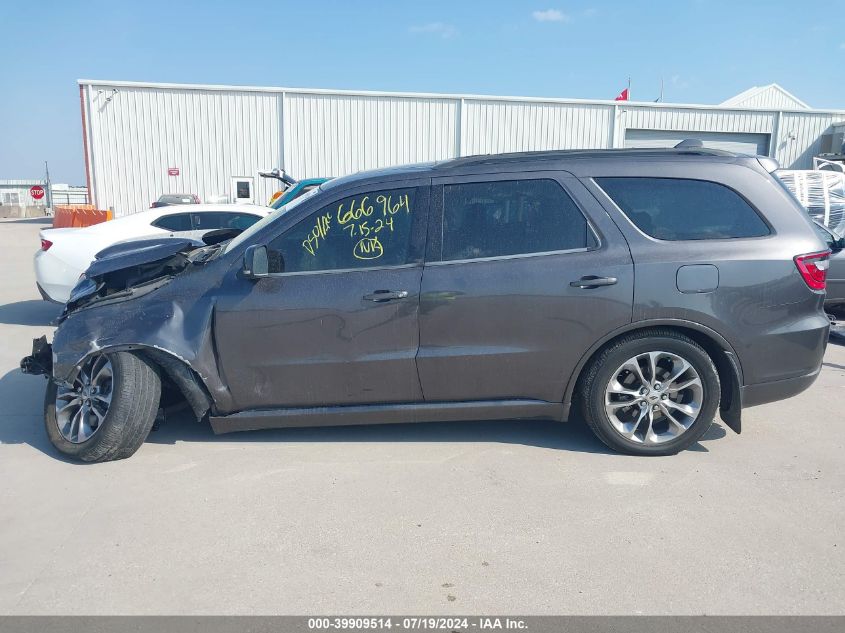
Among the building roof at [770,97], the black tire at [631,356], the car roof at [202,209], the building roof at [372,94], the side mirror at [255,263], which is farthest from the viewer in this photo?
the building roof at [770,97]

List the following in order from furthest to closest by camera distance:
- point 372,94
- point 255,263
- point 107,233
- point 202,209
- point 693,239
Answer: point 372,94 < point 202,209 < point 107,233 < point 693,239 < point 255,263

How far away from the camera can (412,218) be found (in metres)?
4.02

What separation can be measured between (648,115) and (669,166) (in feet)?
77.2

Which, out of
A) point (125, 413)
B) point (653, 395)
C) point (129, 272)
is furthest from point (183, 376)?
point (653, 395)

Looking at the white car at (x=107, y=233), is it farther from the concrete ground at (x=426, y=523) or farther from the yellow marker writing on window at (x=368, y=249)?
the yellow marker writing on window at (x=368, y=249)

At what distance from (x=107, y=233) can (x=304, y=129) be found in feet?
56.8

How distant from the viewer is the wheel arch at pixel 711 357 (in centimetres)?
394

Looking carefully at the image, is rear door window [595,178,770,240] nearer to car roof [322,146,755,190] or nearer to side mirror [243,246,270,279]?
car roof [322,146,755,190]

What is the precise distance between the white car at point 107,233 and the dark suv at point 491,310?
4027 mm

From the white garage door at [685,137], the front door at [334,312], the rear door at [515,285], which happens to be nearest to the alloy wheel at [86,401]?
the front door at [334,312]

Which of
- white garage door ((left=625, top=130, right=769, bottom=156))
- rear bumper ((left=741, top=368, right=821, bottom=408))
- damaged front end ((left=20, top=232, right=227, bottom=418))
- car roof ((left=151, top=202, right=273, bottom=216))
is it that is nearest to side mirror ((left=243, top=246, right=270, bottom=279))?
damaged front end ((left=20, top=232, right=227, bottom=418))

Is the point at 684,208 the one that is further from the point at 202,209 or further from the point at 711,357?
the point at 202,209
